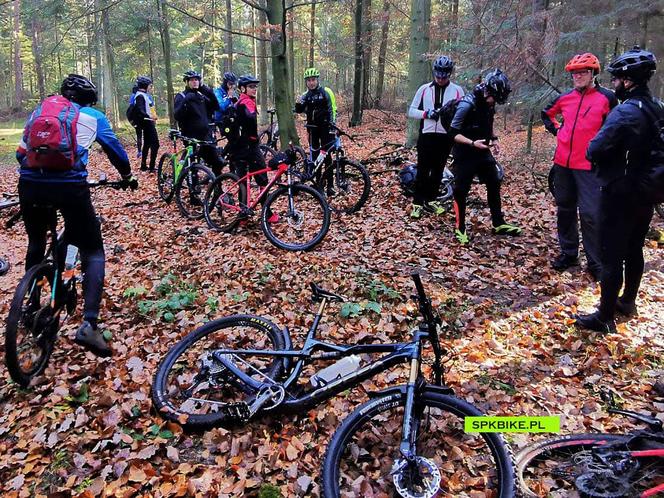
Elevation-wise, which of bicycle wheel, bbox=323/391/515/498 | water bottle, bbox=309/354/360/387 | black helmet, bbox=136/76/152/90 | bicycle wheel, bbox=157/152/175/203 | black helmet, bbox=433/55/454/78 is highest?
black helmet, bbox=136/76/152/90

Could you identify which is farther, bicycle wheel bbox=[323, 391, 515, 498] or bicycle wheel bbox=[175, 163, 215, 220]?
bicycle wheel bbox=[175, 163, 215, 220]

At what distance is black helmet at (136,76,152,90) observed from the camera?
12811 mm

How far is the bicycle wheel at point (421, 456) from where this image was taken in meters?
2.67

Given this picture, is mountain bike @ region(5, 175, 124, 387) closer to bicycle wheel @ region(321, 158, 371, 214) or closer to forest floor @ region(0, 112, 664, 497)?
forest floor @ region(0, 112, 664, 497)

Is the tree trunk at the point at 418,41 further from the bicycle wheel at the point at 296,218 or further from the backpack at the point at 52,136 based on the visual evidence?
the backpack at the point at 52,136

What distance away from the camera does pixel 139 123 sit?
12664mm

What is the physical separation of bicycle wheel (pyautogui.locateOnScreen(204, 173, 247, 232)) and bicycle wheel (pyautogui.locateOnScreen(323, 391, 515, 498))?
16.9 feet

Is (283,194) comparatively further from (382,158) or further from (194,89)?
(382,158)

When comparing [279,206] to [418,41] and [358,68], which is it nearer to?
[418,41]

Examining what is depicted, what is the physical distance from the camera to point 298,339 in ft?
15.4

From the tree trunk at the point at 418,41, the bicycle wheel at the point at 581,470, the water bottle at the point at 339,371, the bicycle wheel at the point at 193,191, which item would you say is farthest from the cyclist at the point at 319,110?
the bicycle wheel at the point at 581,470

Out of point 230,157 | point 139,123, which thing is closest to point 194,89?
point 230,157

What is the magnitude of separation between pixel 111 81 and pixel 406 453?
1022 inches

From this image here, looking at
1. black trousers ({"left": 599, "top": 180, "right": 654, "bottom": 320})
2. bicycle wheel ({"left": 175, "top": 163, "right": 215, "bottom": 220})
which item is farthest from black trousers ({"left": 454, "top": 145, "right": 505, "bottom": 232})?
bicycle wheel ({"left": 175, "top": 163, "right": 215, "bottom": 220})
